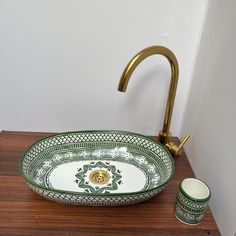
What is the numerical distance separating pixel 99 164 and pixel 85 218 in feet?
0.60

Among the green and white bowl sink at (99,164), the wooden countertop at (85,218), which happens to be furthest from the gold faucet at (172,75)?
the wooden countertop at (85,218)

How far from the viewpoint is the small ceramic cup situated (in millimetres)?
573

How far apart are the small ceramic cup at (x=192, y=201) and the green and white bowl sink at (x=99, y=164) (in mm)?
48

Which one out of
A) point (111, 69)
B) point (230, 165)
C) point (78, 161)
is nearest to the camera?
point (230, 165)

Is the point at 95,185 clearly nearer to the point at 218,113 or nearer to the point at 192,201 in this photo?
the point at 192,201

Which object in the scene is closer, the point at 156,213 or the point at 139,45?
the point at 156,213

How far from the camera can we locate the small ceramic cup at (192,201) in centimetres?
57

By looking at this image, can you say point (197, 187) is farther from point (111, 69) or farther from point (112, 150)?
point (111, 69)

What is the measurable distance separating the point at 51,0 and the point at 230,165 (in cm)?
65

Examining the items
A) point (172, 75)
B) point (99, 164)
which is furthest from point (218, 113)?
point (99, 164)

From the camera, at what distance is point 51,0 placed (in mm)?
799

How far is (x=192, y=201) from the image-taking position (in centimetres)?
57

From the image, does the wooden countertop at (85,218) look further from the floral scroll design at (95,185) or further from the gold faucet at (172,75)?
the gold faucet at (172,75)

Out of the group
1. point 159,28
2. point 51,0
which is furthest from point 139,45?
point 51,0
